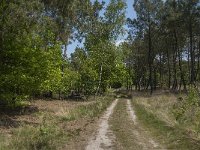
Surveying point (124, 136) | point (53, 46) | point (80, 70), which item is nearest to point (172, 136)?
point (124, 136)

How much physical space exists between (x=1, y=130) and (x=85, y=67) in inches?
1524

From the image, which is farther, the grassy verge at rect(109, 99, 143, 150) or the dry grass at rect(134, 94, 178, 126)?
the dry grass at rect(134, 94, 178, 126)

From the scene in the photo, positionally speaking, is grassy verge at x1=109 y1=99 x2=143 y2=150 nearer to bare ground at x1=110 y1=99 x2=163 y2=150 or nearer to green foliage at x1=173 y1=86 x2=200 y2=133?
bare ground at x1=110 y1=99 x2=163 y2=150

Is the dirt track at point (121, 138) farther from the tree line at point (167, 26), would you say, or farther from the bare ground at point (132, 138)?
the tree line at point (167, 26)

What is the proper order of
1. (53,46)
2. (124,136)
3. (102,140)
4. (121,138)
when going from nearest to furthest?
(102,140) → (121,138) → (124,136) → (53,46)

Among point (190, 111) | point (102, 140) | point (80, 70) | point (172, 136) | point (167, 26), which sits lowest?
point (102, 140)

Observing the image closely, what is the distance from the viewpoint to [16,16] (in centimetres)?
2392

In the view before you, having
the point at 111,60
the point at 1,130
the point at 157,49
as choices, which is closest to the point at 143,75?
the point at 157,49

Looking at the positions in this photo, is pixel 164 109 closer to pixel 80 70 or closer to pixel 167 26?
pixel 80 70

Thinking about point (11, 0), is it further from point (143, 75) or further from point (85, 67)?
point (143, 75)

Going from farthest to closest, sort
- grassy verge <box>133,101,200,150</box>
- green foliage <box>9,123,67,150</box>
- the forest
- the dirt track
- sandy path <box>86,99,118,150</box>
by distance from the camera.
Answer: the forest < the dirt track < grassy verge <box>133,101,200,150</box> < sandy path <box>86,99,118,150</box> < green foliage <box>9,123,67,150</box>

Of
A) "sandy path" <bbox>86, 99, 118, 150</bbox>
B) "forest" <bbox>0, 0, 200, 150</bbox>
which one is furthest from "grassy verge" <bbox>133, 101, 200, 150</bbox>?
"sandy path" <bbox>86, 99, 118, 150</bbox>

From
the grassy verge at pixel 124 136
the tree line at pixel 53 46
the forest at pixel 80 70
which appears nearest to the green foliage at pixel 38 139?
the forest at pixel 80 70

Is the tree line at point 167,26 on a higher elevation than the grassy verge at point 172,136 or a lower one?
higher
